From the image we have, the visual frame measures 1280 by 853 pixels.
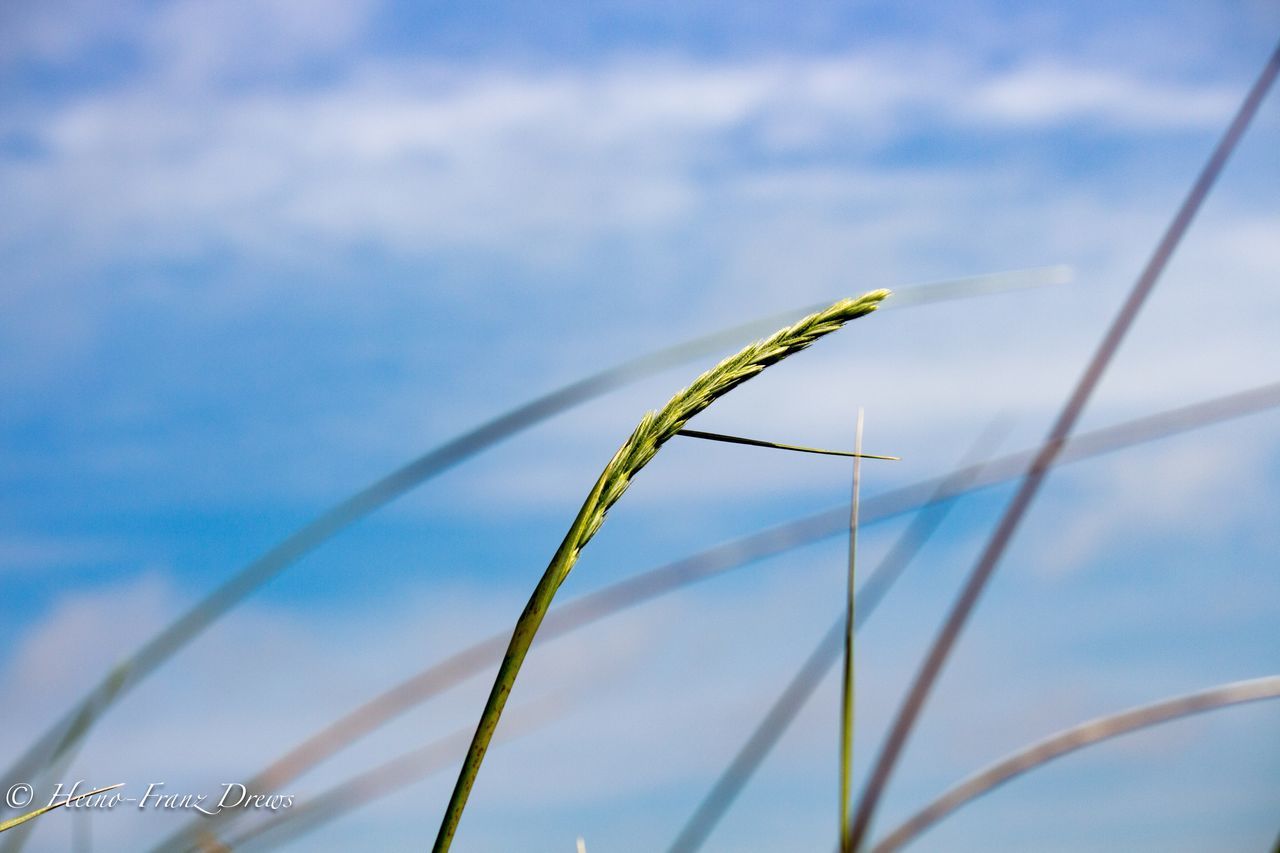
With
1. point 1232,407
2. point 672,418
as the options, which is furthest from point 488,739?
point 1232,407

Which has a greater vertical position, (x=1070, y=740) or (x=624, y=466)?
(x=624, y=466)

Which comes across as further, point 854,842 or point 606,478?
point 606,478

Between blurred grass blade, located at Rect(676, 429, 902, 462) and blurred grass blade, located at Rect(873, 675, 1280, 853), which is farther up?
blurred grass blade, located at Rect(676, 429, 902, 462)

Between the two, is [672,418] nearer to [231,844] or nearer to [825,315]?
[825,315]
